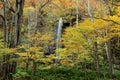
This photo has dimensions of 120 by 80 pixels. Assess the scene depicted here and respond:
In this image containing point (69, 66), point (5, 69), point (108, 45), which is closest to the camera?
point (5, 69)

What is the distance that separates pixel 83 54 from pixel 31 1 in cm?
1745

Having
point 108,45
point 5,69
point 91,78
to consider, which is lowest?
point 91,78

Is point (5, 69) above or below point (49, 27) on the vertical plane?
below

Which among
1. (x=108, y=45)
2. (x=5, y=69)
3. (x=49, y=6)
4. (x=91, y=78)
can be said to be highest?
(x=49, y=6)

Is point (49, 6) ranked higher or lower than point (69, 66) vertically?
higher

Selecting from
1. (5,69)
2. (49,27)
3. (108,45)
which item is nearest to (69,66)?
(108,45)

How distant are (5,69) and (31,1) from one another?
68.8 feet

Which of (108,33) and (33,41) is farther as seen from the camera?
(33,41)

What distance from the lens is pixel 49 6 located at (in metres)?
34.2

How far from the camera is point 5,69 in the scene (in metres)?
12.6

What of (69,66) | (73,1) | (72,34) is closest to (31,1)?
(73,1)

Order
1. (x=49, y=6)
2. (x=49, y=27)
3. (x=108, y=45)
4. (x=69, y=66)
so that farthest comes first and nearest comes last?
(x=49, y=6) → (x=49, y=27) → (x=69, y=66) → (x=108, y=45)

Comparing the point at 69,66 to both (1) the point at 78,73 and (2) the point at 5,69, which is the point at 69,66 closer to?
(1) the point at 78,73

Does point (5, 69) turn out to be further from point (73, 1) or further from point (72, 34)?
point (73, 1)
